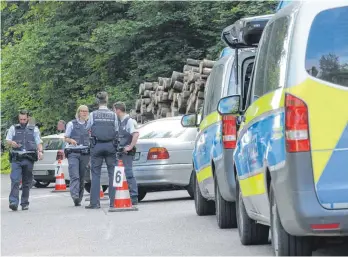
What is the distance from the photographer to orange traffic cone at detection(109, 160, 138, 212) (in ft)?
59.2

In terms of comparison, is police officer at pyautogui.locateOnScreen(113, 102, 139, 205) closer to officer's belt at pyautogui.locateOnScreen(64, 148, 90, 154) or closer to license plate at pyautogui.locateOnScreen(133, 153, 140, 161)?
license plate at pyautogui.locateOnScreen(133, 153, 140, 161)

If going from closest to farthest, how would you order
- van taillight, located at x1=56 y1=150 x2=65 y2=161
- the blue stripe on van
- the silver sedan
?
1. the blue stripe on van
2. the silver sedan
3. van taillight, located at x1=56 y1=150 x2=65 y2=161

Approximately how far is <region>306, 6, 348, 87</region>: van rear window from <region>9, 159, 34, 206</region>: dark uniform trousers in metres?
12.2

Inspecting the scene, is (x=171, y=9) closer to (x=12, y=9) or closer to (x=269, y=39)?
(x=12, y=9)

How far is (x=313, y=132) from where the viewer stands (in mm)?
8367

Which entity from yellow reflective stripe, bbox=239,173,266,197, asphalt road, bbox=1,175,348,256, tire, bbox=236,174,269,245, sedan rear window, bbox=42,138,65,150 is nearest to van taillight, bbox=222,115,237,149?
asphalt road, bbox=1,175,348,256

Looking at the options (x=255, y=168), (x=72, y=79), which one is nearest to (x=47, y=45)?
(x=72, y=79)

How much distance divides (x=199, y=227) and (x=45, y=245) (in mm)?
2157

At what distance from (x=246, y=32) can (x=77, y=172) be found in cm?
859

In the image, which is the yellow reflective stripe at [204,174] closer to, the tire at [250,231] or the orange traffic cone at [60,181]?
the tire at [250,231]

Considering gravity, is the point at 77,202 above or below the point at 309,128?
below

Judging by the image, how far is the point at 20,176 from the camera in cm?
2033

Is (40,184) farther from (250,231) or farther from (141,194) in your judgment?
(250,231)

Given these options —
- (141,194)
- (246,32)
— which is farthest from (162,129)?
(246,32)
